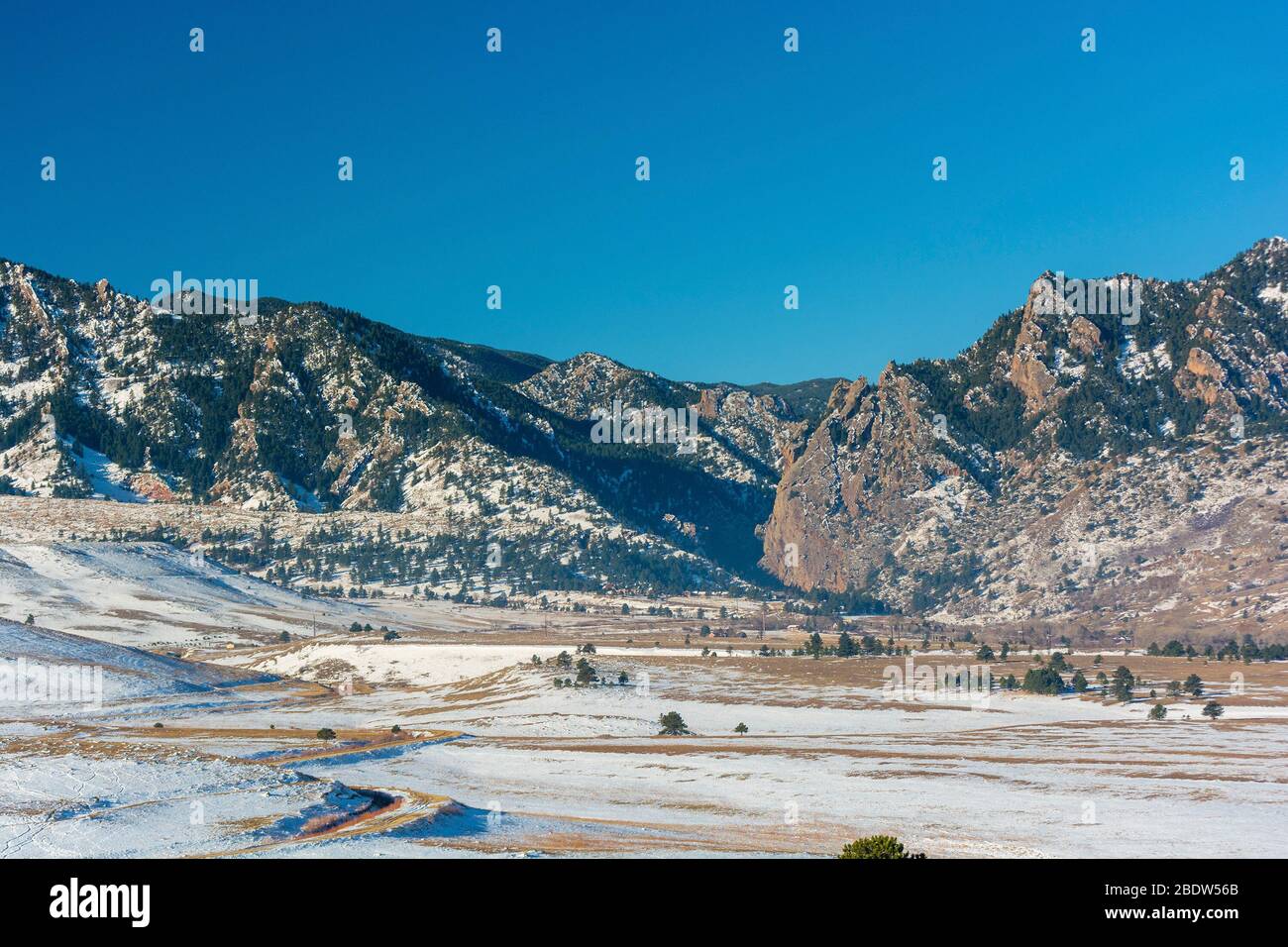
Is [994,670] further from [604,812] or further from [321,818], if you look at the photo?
[321,818]

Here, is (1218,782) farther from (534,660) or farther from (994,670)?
(534,660)
